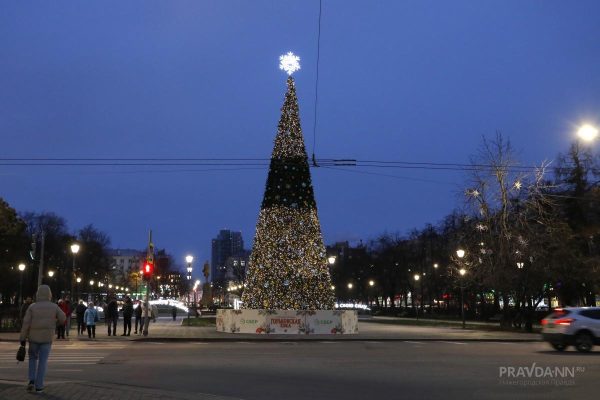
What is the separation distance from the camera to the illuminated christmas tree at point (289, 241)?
3566 cm

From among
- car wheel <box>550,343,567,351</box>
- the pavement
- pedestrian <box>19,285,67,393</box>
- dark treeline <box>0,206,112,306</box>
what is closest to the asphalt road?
the pavement

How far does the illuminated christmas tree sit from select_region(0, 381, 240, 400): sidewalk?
2368 cm

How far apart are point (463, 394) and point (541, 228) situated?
36.3 meters

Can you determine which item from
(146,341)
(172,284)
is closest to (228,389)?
(146,341)

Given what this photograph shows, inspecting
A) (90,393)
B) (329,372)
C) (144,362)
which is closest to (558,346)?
(329,372)

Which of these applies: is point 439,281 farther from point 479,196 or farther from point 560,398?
point 560,398

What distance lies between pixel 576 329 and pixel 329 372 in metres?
11.4

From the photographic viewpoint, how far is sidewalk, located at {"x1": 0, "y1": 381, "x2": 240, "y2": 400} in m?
10.4

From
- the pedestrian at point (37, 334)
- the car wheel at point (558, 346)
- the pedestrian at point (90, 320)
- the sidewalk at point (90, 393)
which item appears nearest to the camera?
the sidewalk at point (90, 393)

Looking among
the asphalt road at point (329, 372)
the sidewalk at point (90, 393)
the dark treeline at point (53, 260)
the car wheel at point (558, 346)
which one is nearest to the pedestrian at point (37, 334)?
the sidewalk at point (90, 393)

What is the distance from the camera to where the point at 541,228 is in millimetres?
45594

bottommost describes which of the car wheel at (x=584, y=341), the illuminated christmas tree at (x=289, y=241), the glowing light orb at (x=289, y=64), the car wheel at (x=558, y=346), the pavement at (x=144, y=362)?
the pavement at (x=144, y=362)

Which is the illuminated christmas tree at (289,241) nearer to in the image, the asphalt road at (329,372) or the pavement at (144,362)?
the pavement at (144,362)

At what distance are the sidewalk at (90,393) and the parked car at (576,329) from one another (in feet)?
52.0
